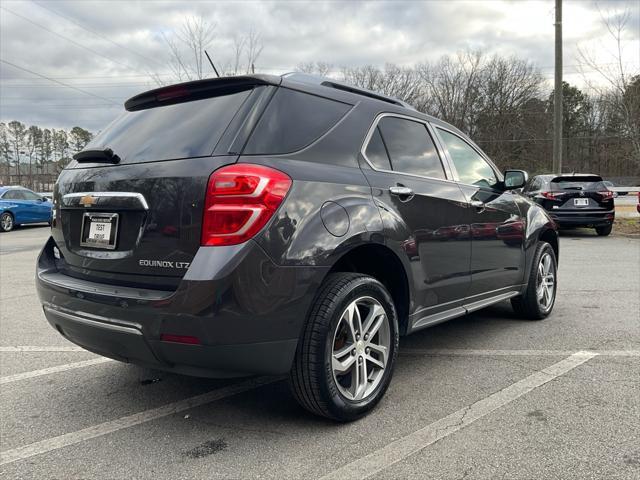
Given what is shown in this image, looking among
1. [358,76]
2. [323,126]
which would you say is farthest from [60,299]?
[358,76]

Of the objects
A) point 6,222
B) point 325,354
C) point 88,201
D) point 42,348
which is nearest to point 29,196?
point 6,222

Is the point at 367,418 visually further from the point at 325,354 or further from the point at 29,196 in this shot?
the point at 29,196

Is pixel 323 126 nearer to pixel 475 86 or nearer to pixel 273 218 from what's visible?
pixel 273 218

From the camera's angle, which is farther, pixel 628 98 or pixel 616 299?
pixel 628 98

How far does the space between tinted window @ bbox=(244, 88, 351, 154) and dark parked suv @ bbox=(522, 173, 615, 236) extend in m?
10.6

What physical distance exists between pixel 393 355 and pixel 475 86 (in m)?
49.7

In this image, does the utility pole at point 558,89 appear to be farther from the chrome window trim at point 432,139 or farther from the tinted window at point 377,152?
the tinted window at point 377,152

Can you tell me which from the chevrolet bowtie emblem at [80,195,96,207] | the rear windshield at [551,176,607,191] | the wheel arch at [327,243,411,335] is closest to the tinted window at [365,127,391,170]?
the wheel arch at [327,243,411,335]

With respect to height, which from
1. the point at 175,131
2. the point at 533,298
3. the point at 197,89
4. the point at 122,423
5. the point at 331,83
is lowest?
the point at 122,423

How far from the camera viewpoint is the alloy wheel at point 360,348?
2.72m

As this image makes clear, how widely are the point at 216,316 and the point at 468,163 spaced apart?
2.70 metres

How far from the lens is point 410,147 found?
138 inches

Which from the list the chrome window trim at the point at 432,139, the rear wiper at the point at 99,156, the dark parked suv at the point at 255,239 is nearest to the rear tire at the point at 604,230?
the chrome window trim at the point at 432,139

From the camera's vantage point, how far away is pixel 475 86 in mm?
48281
